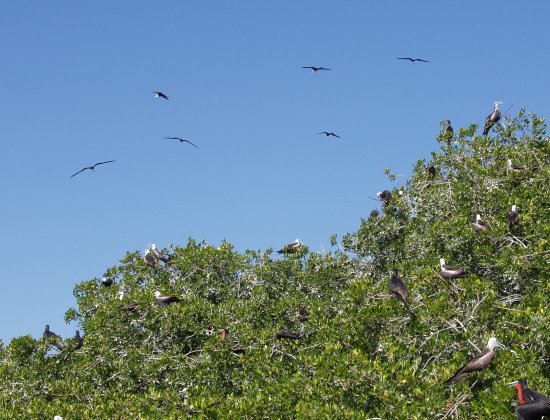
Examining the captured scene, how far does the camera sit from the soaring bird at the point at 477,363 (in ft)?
34.7

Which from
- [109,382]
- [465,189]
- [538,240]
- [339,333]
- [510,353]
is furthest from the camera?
[465,189]

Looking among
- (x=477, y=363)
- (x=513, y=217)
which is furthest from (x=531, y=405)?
(x=513, y=217)

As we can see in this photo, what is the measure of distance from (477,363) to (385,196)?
11.0 meters

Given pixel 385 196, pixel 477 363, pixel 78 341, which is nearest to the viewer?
pixel 477 363

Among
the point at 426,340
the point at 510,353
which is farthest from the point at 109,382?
the point at 510,353

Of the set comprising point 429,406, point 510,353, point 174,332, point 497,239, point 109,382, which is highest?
point 497,239

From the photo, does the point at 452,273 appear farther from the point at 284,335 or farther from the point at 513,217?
the point at 284,335

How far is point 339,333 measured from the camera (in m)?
14.5

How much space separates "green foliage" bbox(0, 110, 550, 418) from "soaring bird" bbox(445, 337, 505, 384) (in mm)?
173

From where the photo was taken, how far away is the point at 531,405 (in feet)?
28.7

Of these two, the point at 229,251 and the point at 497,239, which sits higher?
the point at 229,251

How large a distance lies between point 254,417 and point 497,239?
732 cm

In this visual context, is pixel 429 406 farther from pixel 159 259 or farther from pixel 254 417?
pixel 159 259

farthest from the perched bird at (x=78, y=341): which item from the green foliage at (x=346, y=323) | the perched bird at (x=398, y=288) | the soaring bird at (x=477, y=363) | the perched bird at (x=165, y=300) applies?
the soaring bird at (x=477, y=363)
